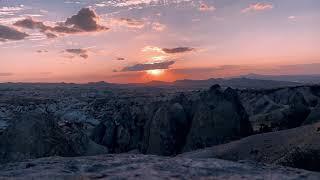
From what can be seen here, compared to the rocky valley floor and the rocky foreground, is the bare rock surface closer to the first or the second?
the rocky valley floor

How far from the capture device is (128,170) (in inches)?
302

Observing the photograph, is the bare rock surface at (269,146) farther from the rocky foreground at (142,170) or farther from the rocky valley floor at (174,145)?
the rocky foreground at (142,170)

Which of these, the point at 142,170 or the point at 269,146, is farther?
the point at 269,146

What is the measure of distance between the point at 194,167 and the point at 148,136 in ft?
74.5

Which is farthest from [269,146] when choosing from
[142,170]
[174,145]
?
[142,170]

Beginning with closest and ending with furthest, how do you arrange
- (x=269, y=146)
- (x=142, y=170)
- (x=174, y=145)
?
(x=142, y=170) < (x=269, y=146) < (x=174, y=145)

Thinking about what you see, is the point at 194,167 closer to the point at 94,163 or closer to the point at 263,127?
the point at 94,163

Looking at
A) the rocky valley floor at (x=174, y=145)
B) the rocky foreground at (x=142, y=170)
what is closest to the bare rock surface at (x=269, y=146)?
the rocky valley floor at (x=174, y=145)

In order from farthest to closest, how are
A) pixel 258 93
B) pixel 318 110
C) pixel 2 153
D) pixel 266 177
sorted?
1. pixel 258 93
2. pixel 318 110
3. pixel 2 153
4. pixel 266 177

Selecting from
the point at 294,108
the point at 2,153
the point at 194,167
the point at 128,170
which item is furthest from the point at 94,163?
the point at 294,108

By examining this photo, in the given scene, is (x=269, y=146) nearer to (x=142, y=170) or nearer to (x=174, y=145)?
(x=174, y=145)

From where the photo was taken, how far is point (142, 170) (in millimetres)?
7605

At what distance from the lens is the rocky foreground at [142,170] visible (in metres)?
7.40

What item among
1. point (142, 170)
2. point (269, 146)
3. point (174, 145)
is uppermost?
point (142, 170)
